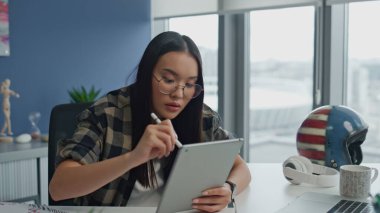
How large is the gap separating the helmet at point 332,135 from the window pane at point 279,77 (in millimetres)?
1040

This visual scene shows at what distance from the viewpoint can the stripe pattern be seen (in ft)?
4.64

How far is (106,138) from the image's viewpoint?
1.24 metres

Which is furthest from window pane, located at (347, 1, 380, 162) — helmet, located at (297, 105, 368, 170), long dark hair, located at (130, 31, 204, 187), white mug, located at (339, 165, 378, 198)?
long dark hair, located at (130, 31, 204, 187)

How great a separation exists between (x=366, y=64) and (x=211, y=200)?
82.4 inches

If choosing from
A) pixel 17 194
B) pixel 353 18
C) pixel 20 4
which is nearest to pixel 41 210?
pixel 17 194

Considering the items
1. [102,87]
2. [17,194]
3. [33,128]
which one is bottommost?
[17,194]

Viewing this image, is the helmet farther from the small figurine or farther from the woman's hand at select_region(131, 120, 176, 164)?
the small figurine

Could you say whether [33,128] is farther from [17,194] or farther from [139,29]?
Result: [139,29]

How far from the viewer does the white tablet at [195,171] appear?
93cm

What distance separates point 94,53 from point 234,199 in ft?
7.10

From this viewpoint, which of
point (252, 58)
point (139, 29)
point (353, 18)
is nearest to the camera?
point (353, 18)

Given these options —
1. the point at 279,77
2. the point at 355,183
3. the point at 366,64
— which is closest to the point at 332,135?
the point at 355,183

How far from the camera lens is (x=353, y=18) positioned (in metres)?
2.66

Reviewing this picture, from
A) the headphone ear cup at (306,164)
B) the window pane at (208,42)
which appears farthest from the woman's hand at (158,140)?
the window pane at (208,42)
